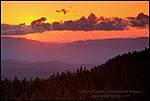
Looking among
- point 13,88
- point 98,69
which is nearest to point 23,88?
point 13,88

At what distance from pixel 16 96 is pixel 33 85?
10.5m

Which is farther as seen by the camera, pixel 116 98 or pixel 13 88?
pixel 13 88

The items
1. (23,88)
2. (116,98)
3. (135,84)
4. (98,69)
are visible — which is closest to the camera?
(116,98)

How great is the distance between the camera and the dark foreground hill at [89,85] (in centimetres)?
17050

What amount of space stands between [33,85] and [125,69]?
45157mm

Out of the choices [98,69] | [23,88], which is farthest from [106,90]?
[23,88]

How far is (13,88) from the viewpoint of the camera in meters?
186

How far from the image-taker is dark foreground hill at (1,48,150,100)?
559 ft

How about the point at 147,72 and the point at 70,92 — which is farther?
the point at 147,72

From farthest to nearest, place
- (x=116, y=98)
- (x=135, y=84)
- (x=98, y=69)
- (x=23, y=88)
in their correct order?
(x=98, y=69) → (x=23, y=88) → (x=135, y=84) → (x=116, y=98)

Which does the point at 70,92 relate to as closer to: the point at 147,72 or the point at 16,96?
the point at 16,96

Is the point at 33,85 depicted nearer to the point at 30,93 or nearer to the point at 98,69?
the point at 30,93

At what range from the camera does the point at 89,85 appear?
176m

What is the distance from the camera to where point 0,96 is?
17900cm
